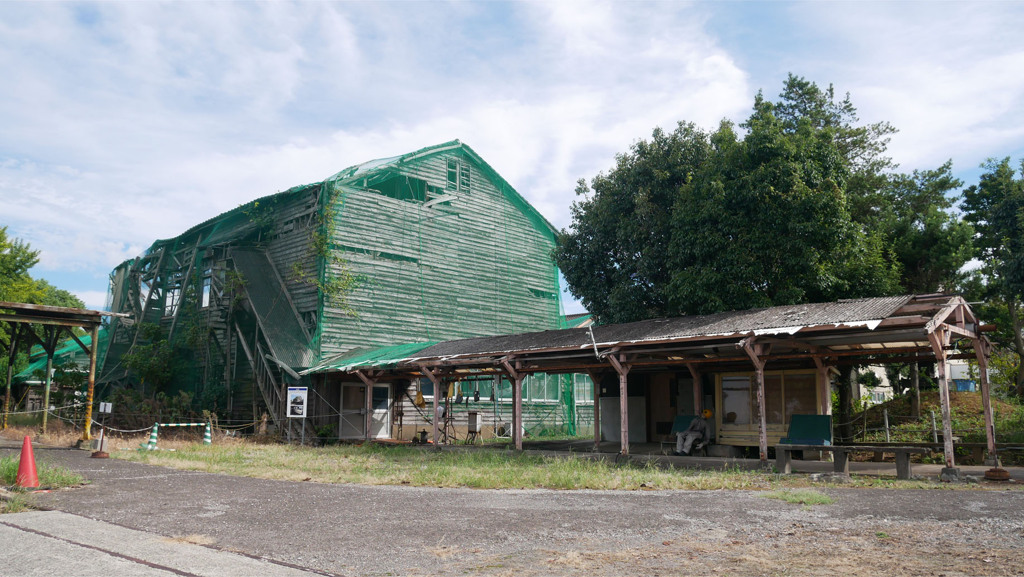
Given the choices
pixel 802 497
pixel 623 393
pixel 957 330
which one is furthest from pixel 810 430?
pixel 802 497

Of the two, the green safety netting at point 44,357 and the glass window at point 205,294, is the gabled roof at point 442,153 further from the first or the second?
the green safety netting at point 44,357

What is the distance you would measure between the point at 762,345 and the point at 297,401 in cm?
1353

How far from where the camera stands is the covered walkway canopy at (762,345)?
12.7 metres

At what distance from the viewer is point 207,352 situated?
27.2 m

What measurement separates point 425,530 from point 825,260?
53.0ft

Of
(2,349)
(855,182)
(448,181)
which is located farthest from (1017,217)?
(2,349)

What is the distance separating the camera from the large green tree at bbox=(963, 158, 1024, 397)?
21281mm

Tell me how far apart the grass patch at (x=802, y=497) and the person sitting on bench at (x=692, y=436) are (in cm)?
597

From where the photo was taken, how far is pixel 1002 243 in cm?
2303

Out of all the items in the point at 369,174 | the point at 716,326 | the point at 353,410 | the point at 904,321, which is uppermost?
the point at 369,174

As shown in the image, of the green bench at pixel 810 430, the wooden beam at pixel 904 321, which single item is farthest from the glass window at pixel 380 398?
the wooden beam at pixel 904 321

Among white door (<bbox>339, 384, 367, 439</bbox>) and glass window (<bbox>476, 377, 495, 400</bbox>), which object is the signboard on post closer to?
white door (<bbox>339, 384, 367, 439</bbox>)

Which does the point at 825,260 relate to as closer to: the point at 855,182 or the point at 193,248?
the point at 855,182

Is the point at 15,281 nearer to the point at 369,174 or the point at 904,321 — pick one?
the point at 369,174
